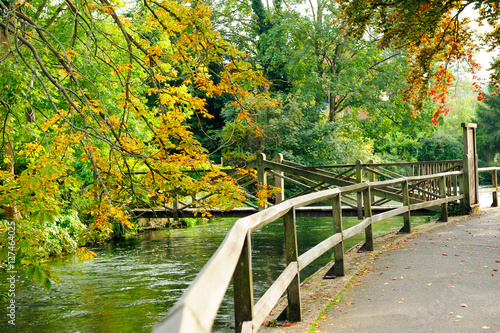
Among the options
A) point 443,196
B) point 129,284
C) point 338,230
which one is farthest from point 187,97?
point 443,196

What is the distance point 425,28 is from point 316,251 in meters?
8.26

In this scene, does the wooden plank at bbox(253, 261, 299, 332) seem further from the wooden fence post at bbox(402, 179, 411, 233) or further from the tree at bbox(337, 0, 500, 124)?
the tree at bbox(337, 0, 500, 124)

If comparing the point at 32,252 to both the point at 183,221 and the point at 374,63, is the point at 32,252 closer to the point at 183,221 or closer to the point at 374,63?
the point at 183,221

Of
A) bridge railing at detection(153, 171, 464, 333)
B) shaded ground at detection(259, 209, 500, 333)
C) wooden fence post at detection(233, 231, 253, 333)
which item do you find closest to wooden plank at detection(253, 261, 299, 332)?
bridge railing at detection(153, 171, 464, 333)

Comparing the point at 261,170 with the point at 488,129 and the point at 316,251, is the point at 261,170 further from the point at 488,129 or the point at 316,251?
the point at 488,129

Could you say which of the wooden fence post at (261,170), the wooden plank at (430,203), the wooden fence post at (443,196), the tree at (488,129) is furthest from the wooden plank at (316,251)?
the tree at (488,129)

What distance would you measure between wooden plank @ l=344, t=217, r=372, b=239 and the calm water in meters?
2.02

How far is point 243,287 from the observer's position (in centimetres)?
305

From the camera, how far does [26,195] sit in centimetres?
548

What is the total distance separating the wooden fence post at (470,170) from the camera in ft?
Answer: 40.4

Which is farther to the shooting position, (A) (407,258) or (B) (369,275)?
(A) (407,258)

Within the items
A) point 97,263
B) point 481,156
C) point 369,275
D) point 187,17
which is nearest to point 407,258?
point 369,275

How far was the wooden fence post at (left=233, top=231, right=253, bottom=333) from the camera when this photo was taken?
302 cm

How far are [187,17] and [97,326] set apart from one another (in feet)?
14.9
